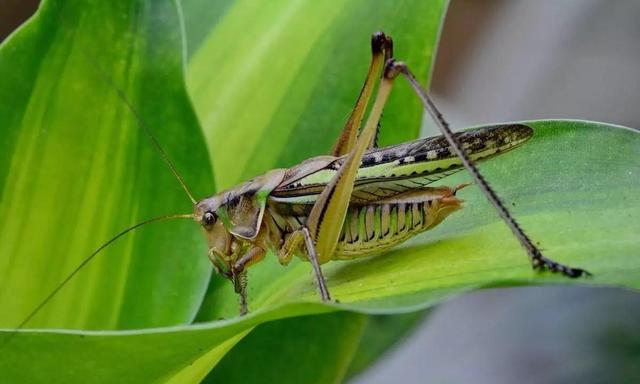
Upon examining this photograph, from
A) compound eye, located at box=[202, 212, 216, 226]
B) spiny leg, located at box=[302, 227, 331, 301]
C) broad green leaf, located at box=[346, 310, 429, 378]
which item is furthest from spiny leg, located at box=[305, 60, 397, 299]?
broad green leaf, located at box=[346, 310, 429, 378]

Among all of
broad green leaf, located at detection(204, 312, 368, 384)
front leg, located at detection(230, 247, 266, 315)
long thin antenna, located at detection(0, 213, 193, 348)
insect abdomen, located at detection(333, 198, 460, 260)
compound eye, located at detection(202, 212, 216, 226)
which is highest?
long thin antenna, located at detection(0, 213, 193, 348)

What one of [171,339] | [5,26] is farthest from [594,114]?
[171,339]

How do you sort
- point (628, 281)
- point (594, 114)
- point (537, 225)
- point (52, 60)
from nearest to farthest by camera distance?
point (628, 281), point (537, 225), point (52, 60), point (594, 114)

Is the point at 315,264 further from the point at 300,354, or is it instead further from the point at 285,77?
the point at 285,77

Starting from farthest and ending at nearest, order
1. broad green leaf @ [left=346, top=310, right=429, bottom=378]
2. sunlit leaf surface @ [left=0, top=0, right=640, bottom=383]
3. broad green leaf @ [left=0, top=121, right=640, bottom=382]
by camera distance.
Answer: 1. broad green leaf @ [left=346, top=310, right=429, bottom=378]
2. sunlit leaf surface @ [left=0, top=0, right=640, bottom=383]
3. broad green leaf @ [left=0, top=121, right=640, bottom=382]

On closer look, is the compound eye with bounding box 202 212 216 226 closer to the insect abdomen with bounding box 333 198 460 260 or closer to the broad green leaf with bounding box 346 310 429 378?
the insect abdomen with bounding box 333 198 460 260

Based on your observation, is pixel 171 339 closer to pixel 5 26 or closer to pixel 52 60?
pixel 52 60

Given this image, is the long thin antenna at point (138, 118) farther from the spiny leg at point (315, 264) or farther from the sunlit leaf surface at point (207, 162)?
the spiny leg at point (315, 264)

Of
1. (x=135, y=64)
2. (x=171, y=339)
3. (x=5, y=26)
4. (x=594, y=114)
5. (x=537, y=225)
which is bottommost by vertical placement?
(x=594, y=114)
